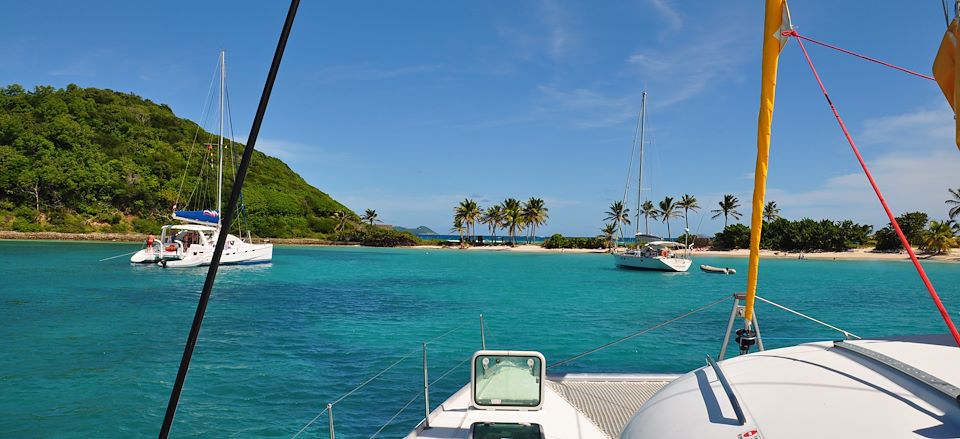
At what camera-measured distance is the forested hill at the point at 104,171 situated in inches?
3278

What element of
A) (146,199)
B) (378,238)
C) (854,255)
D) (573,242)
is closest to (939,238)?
(854,255)

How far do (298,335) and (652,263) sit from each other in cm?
4659

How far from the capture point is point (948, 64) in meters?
4.00

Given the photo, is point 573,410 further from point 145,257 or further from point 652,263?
point 652,263

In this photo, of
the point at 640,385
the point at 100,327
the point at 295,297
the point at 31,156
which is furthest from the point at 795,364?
the point at 31,156

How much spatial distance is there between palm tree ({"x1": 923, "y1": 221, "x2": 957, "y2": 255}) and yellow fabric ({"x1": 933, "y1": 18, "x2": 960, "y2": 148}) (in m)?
108

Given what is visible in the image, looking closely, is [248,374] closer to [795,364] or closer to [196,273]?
[795,364]

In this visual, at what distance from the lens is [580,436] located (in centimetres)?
626

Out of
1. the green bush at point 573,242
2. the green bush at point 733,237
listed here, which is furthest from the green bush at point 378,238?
the green bush at point 733,237

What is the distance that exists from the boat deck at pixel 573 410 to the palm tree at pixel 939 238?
104m

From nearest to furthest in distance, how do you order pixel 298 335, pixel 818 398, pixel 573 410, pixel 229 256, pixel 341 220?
pixel 818 398 → pixel 573 410 → pixel 298 335 → pixel 229 256 → pixel 341 220

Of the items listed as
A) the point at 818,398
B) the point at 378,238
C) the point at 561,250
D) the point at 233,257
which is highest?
Answer: the point at 378,238

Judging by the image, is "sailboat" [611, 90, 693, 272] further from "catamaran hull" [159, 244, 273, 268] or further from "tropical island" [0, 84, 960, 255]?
"catamaran hull" [159, 244, 273, 268]

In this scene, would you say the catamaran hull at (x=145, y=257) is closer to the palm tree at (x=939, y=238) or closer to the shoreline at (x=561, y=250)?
the shoreline at (x=561, y=250)
